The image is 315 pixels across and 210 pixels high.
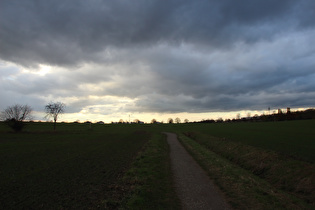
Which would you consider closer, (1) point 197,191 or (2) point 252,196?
(2) point 252,196

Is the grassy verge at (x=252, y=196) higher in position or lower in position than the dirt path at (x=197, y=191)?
lower

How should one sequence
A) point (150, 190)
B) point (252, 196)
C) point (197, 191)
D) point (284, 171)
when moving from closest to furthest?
point (252, 196) < point (197, 191) < point (150, 190) < point (284, 171)

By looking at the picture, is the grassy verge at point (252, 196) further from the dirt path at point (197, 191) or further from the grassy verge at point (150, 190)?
the grassy verge at point (150, 190)

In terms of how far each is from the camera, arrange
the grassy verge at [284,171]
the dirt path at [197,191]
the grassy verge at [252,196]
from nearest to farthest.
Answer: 1. the dirt path at [197,191]
2. the grassy verge at [252,196]
3. the grassy verge at [284,171]

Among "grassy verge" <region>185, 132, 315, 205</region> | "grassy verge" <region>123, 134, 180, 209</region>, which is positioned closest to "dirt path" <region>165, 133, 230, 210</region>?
"grassy verge" <region>123, 134, 180, 209</region>

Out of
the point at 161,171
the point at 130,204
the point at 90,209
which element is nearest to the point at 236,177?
the point at 161,171

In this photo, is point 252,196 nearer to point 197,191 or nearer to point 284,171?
point 197,191

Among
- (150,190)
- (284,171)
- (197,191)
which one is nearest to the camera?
(197,191)

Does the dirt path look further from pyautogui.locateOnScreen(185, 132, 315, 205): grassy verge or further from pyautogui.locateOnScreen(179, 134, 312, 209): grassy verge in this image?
pyautogui.locateOnScreen(185, 132, 315, 205): grassy verge

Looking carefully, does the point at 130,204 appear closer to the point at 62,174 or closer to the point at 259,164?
the point at 62,174

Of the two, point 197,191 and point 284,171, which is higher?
point 197,191

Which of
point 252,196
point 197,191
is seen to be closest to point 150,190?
point 197,191

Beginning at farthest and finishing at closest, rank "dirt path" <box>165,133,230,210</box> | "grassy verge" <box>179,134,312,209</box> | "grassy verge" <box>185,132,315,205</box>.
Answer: "grassy verge" <box>185,132,315,205</box> → "grassy verge" <box>179,134,312,209</box> → "dirt path" <box>165,133,230,210</box>

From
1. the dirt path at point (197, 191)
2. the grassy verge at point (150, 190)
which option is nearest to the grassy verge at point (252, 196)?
the dirt path at point (197, 191)
